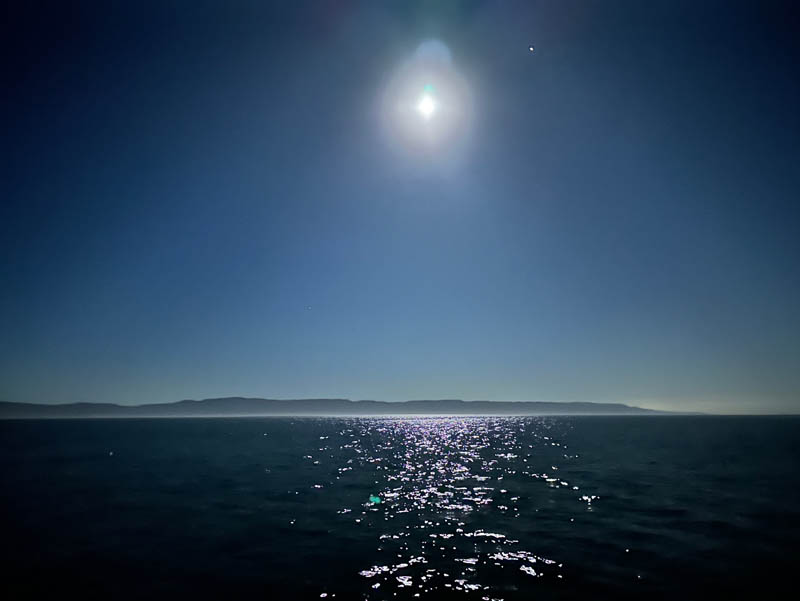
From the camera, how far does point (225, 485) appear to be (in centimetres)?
3638

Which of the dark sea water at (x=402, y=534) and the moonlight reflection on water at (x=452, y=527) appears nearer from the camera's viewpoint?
the dark sea water at (x=402, y=534)

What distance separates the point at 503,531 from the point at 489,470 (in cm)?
2346

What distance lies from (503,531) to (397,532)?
5806 millimetres

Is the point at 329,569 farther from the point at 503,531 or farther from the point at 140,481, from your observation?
the point at 140,481

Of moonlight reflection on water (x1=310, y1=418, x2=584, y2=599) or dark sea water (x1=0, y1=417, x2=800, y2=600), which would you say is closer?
dark sea water (x1=0, y1=417, x2=800, y2=600)

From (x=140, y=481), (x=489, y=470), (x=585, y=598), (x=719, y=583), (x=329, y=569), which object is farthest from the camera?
(x=489, y=470)

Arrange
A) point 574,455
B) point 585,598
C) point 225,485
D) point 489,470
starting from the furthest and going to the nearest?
point 574,455 → point 489,470 → point 225,485 → point 585,598

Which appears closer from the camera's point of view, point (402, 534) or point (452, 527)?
point (402, 534)

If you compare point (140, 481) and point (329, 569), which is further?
point (140, 481)

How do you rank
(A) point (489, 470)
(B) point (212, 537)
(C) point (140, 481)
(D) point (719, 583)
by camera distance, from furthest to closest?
(A) point (489, 470), (C) point (140, 481), (B) point (212, 537), (D) point (719, 583)

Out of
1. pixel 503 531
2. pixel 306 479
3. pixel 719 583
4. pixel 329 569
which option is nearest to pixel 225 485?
pixel 306 479

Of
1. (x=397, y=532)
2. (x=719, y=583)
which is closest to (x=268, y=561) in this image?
(x=397, y=532)

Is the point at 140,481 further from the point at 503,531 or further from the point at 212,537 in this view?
the point at 503,531

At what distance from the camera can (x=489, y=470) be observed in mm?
44938
